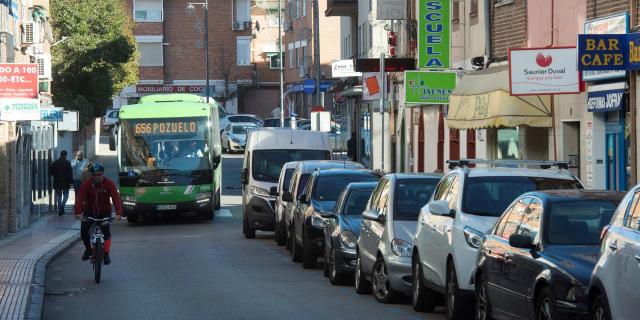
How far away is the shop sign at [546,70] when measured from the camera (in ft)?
72.0

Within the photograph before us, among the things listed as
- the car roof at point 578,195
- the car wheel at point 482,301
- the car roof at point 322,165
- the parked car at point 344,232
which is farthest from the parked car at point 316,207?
the car roof at point 578,195

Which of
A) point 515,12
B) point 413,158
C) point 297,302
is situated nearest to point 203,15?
point 413,158

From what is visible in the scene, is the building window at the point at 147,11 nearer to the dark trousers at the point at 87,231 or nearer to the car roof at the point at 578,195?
the dark trousers at the point at 87,231

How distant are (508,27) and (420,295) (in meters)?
15.6

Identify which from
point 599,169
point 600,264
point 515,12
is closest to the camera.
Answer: point 600,264

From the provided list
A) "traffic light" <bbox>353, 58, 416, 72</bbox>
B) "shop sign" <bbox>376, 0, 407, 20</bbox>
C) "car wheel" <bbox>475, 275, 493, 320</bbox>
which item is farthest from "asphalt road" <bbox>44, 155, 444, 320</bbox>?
"shop sign" <bbox>376, 0, 407, 20</bbox>

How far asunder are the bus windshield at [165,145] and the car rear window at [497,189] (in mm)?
22763

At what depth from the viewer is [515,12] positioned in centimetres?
2961

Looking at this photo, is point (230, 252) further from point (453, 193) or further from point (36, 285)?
point (453, 193)

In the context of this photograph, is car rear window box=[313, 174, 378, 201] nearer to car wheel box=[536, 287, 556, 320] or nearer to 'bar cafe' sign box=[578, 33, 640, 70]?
'bar cafe' sign box=[578, 33, 640, 70]

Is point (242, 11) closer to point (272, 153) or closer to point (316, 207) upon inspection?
point (272, 153)

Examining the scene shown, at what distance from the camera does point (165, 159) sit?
3697 cm

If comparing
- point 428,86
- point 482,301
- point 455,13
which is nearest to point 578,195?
point 482,301

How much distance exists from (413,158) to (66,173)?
10299 mm
